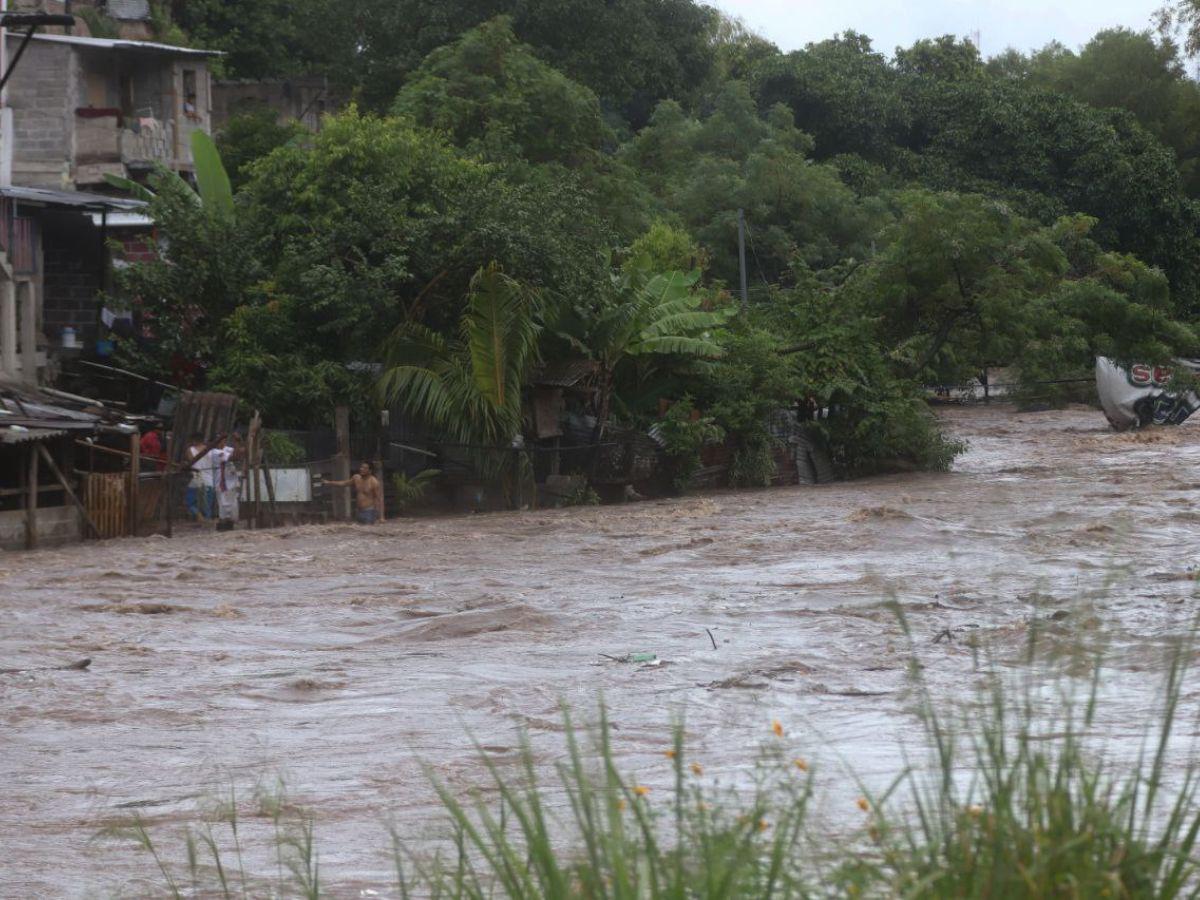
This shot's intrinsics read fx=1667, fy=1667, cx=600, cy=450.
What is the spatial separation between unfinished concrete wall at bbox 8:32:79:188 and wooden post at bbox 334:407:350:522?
1008cm

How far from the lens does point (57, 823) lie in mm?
7535

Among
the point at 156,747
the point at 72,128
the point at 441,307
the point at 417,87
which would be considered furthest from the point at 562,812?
the point at 417,87

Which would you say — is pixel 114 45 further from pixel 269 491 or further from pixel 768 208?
pixel 768 208

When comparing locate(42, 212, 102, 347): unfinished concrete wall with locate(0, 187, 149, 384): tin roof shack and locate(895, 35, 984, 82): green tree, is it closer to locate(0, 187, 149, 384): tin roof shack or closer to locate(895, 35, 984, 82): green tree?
locate(0, 187, 149, 384): tin roof shack

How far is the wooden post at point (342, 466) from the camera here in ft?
74.3

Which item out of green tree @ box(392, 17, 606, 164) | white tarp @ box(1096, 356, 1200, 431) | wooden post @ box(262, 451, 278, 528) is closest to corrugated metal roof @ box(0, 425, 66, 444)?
wooden post @ box(262, 451, 278, 528)

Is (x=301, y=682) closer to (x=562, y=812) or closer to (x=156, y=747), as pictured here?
(x=156, y=747)

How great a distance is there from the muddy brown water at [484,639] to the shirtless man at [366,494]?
1.76 feet

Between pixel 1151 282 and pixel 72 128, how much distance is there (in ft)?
73.9

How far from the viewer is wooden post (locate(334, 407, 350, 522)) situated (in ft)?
74.3

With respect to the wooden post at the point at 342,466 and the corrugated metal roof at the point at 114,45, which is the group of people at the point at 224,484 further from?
the corrugated metal roof at the point at 114,45

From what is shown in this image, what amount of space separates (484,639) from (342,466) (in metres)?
9.82

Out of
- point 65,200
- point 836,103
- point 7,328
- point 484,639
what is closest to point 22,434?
point 7,328

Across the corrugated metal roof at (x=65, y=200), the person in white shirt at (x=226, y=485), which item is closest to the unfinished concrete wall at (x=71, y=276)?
the corrugated metal roof at (x=65, y=200)
